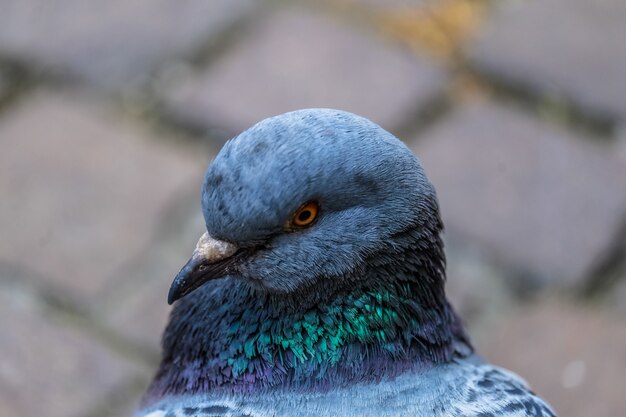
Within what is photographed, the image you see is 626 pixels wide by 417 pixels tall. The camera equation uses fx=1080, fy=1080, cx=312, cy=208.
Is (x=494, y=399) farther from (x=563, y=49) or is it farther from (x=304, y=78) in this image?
(x=563, y=49)

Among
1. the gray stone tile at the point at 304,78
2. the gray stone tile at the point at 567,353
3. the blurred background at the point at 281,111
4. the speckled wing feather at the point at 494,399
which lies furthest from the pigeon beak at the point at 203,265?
the gray stone tile at the point at 304,78

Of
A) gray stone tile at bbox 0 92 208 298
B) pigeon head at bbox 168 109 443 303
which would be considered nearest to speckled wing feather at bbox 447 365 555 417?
pigeon head at bbox 168 109 443 303

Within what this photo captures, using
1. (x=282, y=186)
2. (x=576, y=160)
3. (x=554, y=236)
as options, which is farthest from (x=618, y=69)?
(x=282, y=186)

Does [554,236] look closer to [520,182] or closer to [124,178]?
[520,182]

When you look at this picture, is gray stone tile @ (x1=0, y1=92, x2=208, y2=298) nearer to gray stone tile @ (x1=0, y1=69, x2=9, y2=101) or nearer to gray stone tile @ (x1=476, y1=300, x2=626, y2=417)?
gray stone tile @ (x1=0, y1=69, x2=9, y2=101)

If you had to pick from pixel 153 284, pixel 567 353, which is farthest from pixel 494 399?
pixel 153 284

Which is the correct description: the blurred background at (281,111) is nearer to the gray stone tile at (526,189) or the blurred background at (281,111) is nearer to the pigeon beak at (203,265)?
Result: the gray stone tile at (526,189)

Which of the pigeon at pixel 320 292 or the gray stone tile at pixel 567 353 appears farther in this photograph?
the gray stone tile at pixel 567 353
